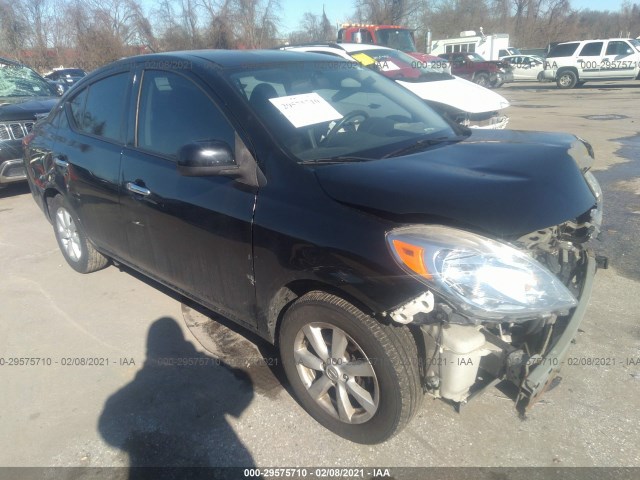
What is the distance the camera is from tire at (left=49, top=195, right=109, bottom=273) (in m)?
4.16

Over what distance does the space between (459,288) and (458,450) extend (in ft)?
3.08

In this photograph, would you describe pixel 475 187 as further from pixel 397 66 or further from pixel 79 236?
pixel 397 66

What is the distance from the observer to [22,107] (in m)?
6.77

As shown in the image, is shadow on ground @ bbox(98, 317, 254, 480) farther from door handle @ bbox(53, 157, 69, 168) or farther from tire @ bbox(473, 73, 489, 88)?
tire @ bbox(473, 73, 489, 88)

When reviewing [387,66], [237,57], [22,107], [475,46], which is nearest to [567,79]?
[475,46]

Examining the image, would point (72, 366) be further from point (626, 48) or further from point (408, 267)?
point (626, 48)

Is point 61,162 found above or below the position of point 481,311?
above

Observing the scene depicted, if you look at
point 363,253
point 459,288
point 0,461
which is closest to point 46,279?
point 0,461

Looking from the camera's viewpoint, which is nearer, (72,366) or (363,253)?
(363,253)

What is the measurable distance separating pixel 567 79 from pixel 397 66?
1626 cm

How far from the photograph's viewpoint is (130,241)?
337 centimetres

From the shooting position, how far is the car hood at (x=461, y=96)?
7484 millimetres

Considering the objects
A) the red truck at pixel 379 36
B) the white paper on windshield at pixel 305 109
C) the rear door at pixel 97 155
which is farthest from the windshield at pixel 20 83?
the red truck at pixel 379 36

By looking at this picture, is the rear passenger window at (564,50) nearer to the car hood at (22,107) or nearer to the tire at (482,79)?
the tire at (482,79)
